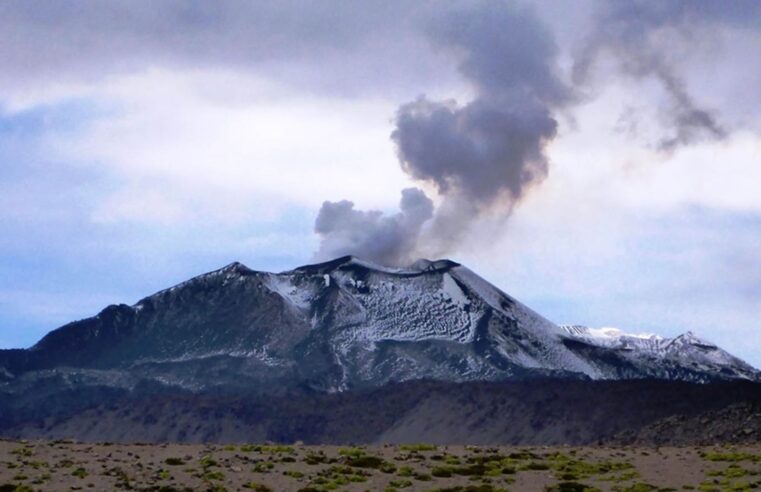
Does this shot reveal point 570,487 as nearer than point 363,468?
Yes

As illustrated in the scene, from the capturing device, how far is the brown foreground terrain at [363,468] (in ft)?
193

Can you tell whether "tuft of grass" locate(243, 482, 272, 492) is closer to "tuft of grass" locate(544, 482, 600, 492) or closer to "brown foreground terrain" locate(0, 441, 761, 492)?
"brown foreground terrain" locate(0, 441, 761, 492)

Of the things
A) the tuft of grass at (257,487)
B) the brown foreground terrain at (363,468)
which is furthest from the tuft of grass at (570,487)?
the tuft of grass at (257,487)

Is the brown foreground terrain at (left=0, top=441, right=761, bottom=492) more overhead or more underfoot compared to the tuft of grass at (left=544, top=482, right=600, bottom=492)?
more overhead

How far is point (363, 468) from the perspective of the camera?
62.4 m

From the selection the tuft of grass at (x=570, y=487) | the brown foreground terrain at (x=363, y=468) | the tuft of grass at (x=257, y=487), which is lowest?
the tuft of grass at (x=257, y=487)

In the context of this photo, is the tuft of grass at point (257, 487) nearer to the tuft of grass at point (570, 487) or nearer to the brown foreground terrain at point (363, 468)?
the brown foreground terrain at point (363, 468)

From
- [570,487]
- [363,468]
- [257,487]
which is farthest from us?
[363,468]

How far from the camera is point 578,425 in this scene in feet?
632

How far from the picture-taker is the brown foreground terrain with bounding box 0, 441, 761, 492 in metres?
58.8

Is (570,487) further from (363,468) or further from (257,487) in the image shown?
(257,487)

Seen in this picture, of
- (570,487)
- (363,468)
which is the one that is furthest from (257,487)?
(570,487)

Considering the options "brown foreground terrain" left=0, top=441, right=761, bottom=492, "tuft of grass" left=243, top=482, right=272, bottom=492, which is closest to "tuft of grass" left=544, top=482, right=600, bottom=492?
"brown foreground terrain" left=0, top=441, right=761, bottom=492

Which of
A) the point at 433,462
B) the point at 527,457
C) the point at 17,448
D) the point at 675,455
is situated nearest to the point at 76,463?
the point at 17,448
